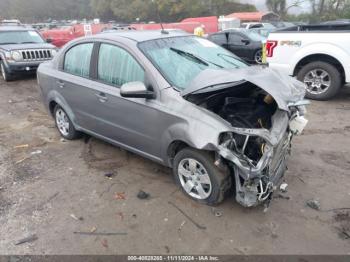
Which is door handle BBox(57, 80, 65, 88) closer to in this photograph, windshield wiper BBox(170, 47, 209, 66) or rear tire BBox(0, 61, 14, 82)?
windshield wiper BBox(170, 47, 209, 66)

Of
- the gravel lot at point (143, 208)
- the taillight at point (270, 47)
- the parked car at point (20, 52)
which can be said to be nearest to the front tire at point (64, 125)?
the gravel lot at point (143, 208)

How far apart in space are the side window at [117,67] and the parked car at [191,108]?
1 cm

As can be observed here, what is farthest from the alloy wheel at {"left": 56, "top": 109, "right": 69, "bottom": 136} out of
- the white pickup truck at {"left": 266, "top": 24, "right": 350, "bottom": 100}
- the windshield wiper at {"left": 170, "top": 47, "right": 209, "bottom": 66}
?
the white pickup truck at {"left": 266, "top": 24, "right": 350, "bottom": 100}

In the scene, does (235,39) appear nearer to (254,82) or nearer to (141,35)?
(141,35)

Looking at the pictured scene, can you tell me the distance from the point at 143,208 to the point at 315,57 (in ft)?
17.7

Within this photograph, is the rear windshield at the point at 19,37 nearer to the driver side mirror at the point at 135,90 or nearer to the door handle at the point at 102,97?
the door handle at the point at 102,97

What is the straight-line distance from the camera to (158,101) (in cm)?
347

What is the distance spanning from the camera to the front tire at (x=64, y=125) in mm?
5099

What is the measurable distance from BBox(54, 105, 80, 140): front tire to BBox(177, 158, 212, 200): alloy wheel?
2.36m

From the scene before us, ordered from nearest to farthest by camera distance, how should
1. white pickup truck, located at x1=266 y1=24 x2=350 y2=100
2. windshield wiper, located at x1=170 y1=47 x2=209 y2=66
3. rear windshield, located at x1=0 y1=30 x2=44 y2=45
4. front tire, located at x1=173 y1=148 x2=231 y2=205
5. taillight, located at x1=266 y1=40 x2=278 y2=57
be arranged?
front tire, located at x1=173 y1=148 x2=231 y2=205 < windshield wiper, located at x1=170 y1=47 x2=209 y2=66 < white pickup truck, located at x1=266 y1=24 x2=350 y2=100 < taillight, located at x1=266 y1=40 x2=278 y2=57 < rear windshield, located at x1=0 y1=30 x2=44 y2=45

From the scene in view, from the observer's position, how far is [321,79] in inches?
271

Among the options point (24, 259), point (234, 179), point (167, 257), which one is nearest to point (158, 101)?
point (234, 179)

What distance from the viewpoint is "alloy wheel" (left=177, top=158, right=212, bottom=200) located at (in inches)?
130

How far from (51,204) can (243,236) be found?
7.08 ft
